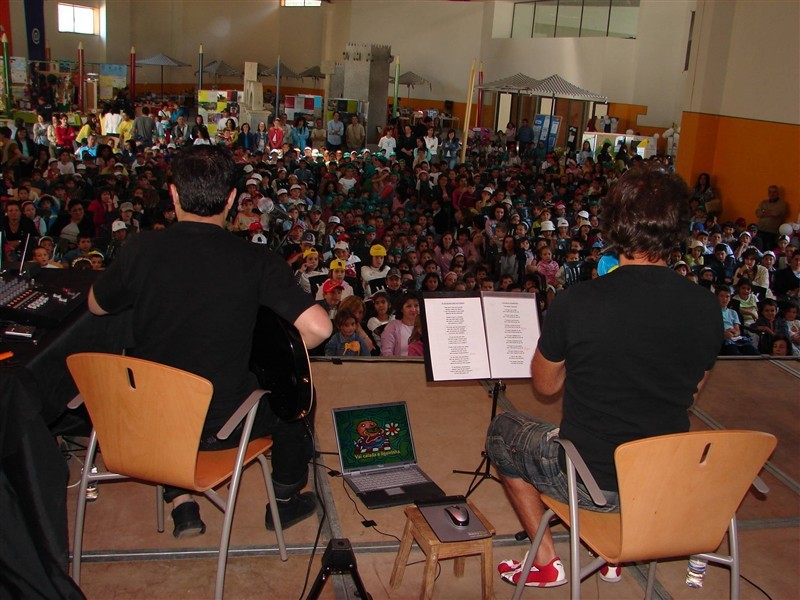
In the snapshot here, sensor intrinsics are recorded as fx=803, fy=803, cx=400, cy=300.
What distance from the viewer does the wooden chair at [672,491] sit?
6.17 feet

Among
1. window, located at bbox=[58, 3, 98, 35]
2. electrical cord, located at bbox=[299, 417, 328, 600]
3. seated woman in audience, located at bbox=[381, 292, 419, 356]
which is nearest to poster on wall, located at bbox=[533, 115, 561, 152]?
seated woman in audience, located at bbox=[381, 292, 419, 356]

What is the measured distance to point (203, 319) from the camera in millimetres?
2230

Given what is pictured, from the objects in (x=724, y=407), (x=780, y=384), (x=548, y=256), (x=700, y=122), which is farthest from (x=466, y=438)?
(x=700, y=122)

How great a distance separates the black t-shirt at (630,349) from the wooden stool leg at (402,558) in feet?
2.14

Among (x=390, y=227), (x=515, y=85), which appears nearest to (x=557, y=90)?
(x=515, y=85)

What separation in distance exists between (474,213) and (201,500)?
7.78 metres

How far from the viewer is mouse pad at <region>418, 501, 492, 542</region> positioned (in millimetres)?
2326

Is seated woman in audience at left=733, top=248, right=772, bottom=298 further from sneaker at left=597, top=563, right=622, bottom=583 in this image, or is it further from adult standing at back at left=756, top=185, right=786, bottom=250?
sneaker at left=597, top=563, right=622, bottom=583

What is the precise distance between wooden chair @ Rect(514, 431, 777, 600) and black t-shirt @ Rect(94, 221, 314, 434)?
0.92 meters

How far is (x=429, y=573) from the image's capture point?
231cm

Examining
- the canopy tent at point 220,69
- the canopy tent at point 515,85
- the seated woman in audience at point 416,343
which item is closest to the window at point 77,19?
the canopy tent at point 220,69

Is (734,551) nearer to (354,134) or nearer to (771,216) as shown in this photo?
(771,216)

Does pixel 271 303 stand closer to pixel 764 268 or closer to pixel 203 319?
pixel 203 319

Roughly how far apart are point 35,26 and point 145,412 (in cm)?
2323
